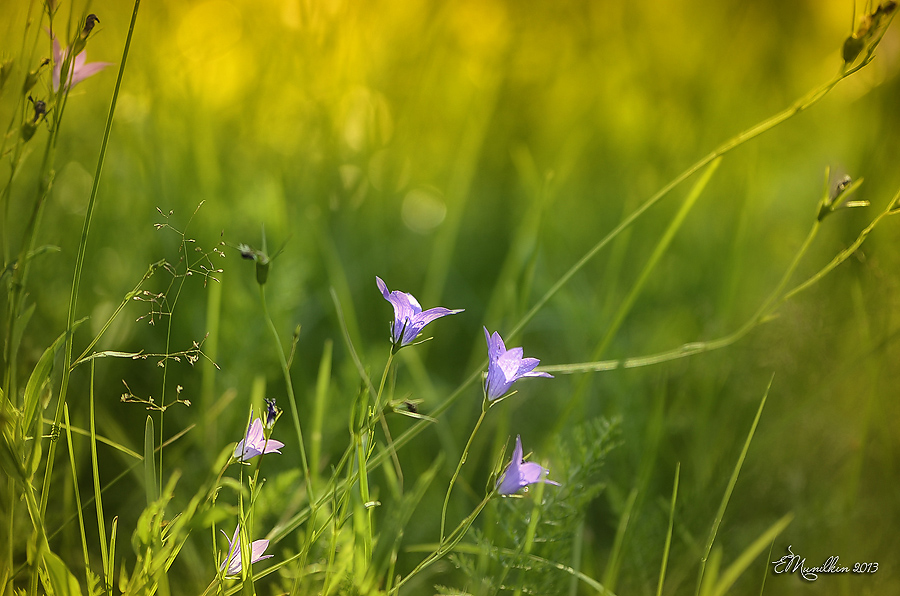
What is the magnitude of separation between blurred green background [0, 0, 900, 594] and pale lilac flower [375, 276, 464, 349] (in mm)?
267

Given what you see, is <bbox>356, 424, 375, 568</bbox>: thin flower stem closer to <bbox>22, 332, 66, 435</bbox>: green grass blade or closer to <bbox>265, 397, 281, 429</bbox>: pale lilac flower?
<bbox>265, 397, 281, 429</bbox>: pale lilac flower

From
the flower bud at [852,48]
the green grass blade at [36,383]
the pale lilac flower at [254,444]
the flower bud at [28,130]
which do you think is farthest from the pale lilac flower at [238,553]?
the flower bud at [852,48]

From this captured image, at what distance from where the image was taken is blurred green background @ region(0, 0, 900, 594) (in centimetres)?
110

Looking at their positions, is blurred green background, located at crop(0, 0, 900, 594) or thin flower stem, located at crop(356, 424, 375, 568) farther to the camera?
blurred green background, located at crop(0, 0, 900, 594)

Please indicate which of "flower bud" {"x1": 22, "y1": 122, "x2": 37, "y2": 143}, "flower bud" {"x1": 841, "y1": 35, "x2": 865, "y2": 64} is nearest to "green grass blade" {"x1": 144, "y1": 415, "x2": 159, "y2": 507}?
"flower bud" {"x1": 22, "y1": 122, "x2": 37, "y2": 143}

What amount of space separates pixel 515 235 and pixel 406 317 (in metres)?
1.20

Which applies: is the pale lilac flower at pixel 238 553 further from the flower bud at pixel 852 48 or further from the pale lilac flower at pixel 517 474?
the flower bud at pixel 852 48

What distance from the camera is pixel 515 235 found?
177 cm

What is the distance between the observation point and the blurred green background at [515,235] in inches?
43.3

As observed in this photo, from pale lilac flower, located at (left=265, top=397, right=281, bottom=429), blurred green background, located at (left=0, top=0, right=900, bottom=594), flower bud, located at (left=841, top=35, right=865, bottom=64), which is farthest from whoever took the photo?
blurred green background, located at (left=0, top=0, right=900, bottom=594)

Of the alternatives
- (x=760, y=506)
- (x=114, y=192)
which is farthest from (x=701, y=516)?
(x=114, y=192)

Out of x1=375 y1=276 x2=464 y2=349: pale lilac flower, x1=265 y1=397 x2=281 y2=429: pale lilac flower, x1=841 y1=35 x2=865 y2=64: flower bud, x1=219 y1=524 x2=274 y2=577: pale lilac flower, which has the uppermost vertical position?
x1=841 y1=35 x2=865 y2=64: flower bud

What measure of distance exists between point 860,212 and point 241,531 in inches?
66.6

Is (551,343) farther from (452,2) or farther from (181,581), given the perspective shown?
(452,2)
